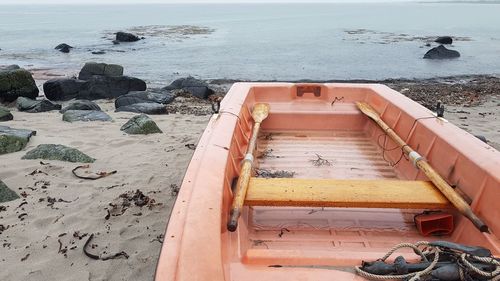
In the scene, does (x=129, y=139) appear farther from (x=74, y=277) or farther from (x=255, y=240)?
(x=255, y=240)

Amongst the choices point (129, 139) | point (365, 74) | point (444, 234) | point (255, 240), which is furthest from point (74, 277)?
point (365, 74)

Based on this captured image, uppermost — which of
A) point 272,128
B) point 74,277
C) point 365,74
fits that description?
point 272,128

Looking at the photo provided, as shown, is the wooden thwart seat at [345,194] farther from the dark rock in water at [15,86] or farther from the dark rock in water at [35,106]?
the dark rock in water at [15,86]

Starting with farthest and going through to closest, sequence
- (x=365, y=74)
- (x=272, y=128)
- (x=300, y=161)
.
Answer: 1. (x=365, y=74)
2. (x=272, y=128)
3. (x=300, y=161)

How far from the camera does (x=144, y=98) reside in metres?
11.5

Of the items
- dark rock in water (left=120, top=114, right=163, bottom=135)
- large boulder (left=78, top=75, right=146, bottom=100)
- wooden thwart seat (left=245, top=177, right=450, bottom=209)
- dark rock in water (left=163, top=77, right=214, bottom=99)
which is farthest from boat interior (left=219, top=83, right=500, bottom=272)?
large boulder (left=78, top=75, right=146, bottom=100)

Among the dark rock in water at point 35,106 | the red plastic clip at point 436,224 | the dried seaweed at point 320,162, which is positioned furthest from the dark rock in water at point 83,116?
the red plastic clip at point 436,224

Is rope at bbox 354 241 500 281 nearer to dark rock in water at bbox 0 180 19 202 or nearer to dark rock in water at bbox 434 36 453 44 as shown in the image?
dark rock in water at bbox 0 180 19 202

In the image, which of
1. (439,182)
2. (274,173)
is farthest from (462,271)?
(274,173)

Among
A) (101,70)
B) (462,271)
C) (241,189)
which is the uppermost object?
(462,271)

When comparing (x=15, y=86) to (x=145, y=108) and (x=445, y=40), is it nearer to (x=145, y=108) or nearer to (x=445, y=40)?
(x=145, y=108)

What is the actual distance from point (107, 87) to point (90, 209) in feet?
30.0

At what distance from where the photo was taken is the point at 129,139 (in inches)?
277

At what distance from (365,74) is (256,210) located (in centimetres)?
1709
